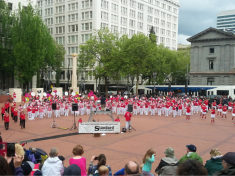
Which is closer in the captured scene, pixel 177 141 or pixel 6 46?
pixel 177 141

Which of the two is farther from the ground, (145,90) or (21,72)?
(21,72)

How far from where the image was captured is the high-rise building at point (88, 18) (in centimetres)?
6419

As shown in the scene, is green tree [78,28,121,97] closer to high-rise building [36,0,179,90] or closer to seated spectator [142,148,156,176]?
high-rise building [36,0,179,90]

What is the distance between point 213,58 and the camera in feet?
182

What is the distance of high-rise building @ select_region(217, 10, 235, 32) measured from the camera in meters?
180

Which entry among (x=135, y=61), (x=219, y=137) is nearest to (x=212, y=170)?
(x=219, y=137)

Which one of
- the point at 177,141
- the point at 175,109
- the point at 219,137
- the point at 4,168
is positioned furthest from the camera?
the point at 175,109

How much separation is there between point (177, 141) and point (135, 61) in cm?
3123

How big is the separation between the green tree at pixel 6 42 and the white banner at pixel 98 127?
33408mm

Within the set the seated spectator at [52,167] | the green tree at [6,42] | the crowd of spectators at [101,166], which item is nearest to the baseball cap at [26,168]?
the crowd of spectators at [101,166]

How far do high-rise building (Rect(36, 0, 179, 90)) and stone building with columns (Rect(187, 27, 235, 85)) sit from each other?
21869mm

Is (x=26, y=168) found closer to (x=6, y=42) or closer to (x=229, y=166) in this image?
(x=229, y=166)

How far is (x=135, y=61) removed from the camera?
145 ft

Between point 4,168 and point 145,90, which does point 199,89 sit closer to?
point 145,90
